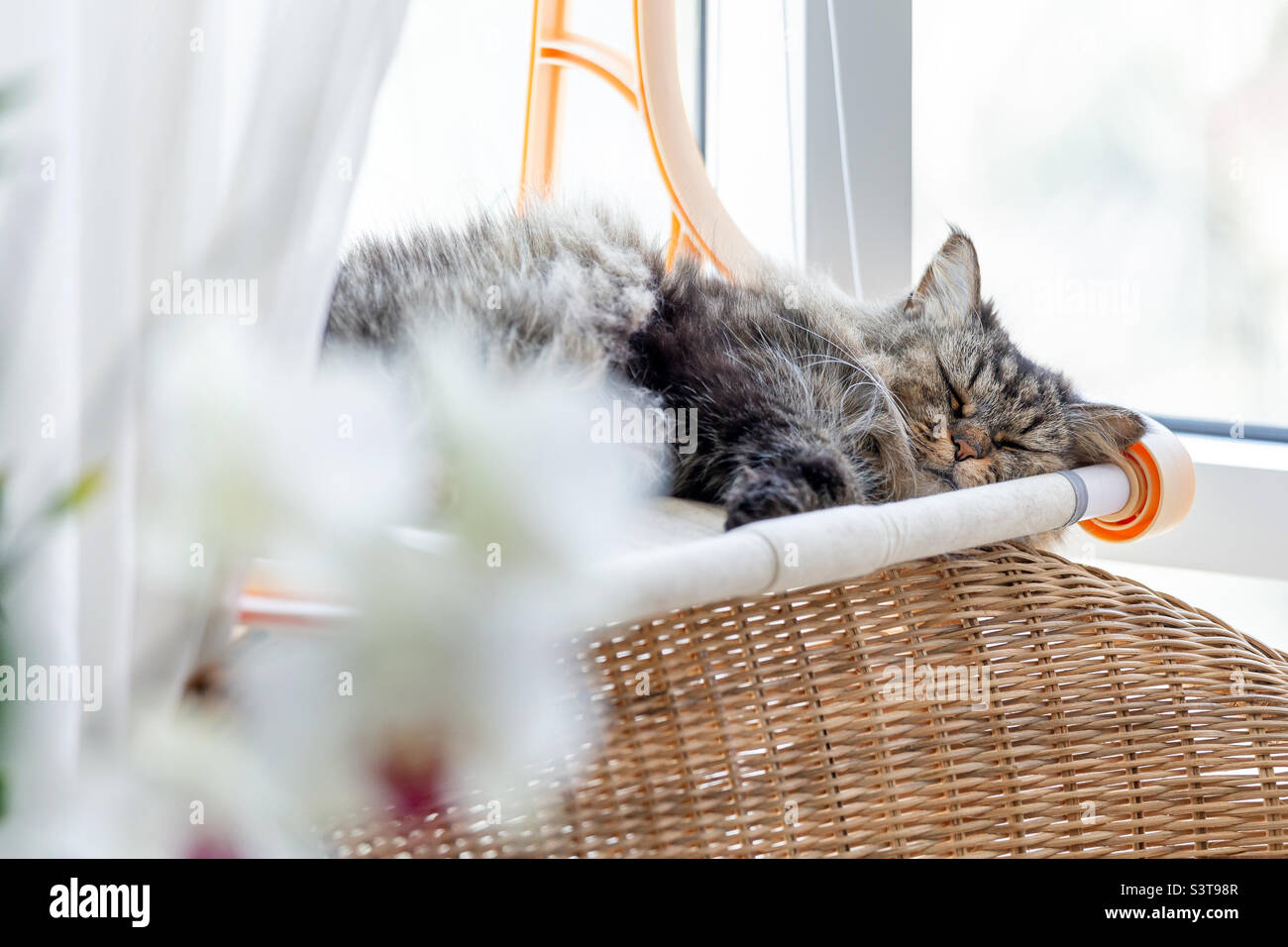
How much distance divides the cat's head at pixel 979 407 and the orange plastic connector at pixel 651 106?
0.50 metres

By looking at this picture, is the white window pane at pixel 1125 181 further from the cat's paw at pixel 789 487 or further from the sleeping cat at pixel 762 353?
the cat's paw at pixel 789 487

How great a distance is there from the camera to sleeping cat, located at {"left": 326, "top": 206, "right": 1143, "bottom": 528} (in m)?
0.99

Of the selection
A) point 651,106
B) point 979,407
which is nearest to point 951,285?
point 979,407

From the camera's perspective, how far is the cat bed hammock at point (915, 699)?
0.74m

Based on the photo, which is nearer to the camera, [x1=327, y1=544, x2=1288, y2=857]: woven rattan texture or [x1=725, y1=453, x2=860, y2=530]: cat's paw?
[x1=327, y1=544, x2=1288, y2=857]: woven rattan texture

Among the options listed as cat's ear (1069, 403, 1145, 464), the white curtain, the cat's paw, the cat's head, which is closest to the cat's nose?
the cat's head

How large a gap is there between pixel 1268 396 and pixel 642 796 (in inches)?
79.8

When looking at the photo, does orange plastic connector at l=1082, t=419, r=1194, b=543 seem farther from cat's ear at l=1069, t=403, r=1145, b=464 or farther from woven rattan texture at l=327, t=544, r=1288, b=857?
woven rattan texture at l=327, t=544, r=1288, b=857

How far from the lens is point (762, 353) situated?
1152 millimetres

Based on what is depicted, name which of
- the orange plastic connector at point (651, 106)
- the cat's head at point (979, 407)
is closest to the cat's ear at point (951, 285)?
the cat's head at point (979, 407)

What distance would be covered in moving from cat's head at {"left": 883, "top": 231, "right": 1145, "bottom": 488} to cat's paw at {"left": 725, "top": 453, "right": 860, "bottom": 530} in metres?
0.23

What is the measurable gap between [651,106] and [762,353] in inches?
36.0

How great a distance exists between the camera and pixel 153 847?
0.86 ft
